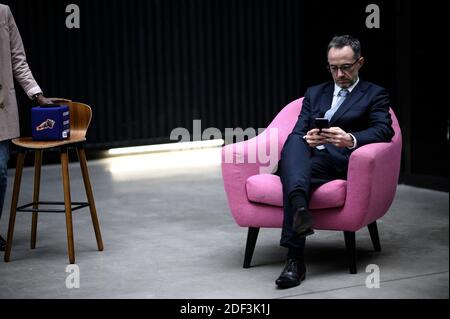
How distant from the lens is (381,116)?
4785 millimetres

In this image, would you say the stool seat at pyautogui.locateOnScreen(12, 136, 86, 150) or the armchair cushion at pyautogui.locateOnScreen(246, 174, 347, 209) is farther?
the stool seat at pyautogui.locateOnScreen(12, 136, 86, 150)

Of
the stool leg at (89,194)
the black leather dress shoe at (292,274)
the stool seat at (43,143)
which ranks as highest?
the stool seat at (43,143)

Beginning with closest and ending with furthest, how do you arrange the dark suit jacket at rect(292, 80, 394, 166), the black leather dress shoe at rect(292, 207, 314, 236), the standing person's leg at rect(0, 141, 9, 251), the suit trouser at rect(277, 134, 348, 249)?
the black leather dress shoe at rect(292, 207, 314, 236) → the suit trouser at rect(277, 134, 348, 249) → the dark suit jacket at rect(292, 80, 394, 166) → the standing person's leg at rect(0, 141, 9, 251)

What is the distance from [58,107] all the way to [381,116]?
5.97 feet

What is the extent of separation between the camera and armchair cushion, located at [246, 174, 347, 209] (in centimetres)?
457

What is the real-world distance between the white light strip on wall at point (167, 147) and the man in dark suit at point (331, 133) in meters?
4.65

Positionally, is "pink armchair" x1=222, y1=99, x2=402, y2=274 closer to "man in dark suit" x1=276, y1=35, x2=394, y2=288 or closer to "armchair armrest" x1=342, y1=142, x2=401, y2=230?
"armchair armrest" x1=342, y1=142, x2=401, y2=230

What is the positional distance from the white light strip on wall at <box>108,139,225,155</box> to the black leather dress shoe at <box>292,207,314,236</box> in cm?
526

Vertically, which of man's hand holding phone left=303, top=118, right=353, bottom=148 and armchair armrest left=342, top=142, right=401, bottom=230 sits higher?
man's hand holding phone left=303, top=118, right=353, bottom=148

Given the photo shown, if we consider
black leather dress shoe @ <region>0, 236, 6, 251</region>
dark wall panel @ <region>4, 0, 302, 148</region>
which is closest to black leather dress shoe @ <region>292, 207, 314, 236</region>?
black leather dress shoe @ <region>0, 236, 6, 251</region>

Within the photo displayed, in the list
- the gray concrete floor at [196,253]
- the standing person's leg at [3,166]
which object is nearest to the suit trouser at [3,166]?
the standing person's leg at [3,166]

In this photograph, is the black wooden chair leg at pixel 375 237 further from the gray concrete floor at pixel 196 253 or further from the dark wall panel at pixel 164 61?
the dark wall panel at pixel 164 61

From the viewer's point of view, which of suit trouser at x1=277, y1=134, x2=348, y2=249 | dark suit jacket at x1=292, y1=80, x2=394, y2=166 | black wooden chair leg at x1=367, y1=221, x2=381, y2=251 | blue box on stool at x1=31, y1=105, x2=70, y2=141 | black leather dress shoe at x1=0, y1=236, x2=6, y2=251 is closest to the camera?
suit trouser at x1=277, y1=134, x2=348, y2=249

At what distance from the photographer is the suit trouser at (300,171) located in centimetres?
448
